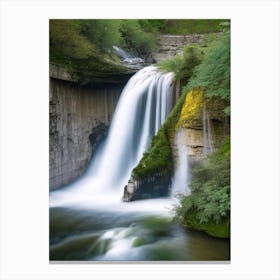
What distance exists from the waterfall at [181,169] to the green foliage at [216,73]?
2.31ft

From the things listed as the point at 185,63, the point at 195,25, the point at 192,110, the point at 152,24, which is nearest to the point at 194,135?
the point at 192,110

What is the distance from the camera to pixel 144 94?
674cm

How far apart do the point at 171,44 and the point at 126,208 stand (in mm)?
2289

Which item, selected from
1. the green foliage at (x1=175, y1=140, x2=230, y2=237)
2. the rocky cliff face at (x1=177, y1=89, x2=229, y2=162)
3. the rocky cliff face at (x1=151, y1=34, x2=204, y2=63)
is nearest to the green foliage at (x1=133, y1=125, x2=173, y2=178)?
the rocky cliff face at (x1=177, y1=89, x2=229, y2=162)

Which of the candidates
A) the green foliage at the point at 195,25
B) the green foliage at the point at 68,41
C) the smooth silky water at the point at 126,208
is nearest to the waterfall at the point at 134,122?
the smooth silky water at the point at 126,208

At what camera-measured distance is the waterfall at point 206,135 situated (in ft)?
19.7

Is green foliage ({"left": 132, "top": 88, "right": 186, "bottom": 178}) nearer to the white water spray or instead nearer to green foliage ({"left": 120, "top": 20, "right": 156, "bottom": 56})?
the white water spray

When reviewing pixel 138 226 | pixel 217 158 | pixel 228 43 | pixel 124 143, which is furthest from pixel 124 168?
pixel 228 43

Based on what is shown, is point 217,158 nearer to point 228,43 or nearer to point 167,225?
point 167,225

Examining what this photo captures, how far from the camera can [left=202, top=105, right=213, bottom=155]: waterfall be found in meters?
6.01

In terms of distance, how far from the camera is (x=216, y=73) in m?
5.94

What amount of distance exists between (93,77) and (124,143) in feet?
3.79

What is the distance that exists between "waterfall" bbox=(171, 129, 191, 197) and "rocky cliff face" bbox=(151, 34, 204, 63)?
3.46 feet

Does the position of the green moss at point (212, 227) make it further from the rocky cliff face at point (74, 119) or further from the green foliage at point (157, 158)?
the rocky cliff face at point (74, 119)
